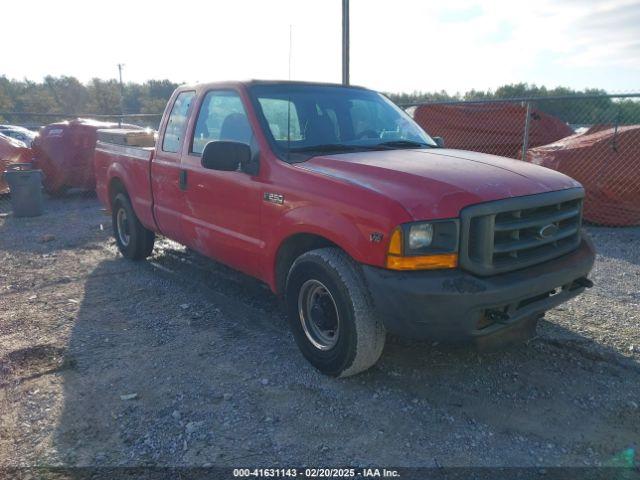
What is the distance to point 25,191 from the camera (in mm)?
9867

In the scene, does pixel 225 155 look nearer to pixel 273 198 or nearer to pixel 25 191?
pixel 273 198

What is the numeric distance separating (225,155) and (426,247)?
5.20 ft

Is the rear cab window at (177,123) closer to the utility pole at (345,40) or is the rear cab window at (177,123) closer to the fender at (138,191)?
the fender at (138,191)

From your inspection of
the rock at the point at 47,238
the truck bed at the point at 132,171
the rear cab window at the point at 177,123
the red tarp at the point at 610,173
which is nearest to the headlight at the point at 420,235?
the rear cab window at the point at 177,123

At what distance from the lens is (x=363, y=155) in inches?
145

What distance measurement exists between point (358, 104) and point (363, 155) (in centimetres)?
102

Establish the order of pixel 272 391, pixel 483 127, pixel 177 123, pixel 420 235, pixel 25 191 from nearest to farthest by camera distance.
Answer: pixel 420 235, pixel 272 391, pixel 177 123, pixel 25 191, pixel 483 127

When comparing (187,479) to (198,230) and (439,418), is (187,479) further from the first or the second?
(198,230)

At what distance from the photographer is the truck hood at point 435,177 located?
114 inches

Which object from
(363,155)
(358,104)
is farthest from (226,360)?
(358,104)

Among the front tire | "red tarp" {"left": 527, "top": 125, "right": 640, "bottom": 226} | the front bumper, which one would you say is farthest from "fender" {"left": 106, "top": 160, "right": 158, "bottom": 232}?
"red tarp" {"left": 527, "top": 125, "right": 640, "bottom": 226}

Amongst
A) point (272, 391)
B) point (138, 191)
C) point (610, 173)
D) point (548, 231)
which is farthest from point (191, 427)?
point (610, 173)

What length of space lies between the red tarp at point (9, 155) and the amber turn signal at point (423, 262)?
11.1m

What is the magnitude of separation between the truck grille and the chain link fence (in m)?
4.53
